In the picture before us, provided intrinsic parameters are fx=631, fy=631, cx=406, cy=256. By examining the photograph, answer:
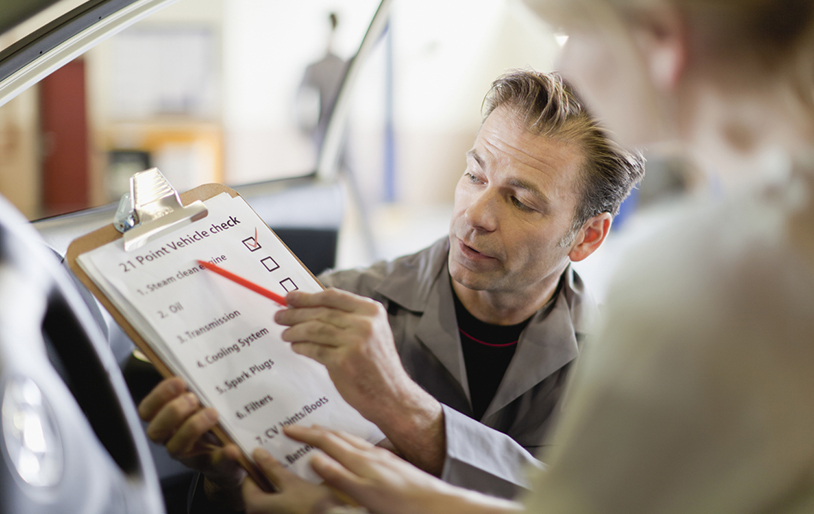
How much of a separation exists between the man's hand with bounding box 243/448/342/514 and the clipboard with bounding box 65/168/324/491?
0.02 meters

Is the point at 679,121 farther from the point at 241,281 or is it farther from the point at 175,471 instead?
the point at 175,471

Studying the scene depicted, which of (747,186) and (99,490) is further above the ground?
(747,186)

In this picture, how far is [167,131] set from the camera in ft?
21.4

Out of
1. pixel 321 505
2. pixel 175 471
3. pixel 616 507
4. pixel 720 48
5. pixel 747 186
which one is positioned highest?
pixel 720 48

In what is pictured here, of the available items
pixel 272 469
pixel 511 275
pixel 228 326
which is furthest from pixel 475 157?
pixel 272 469

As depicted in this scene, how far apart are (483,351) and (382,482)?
66 cm

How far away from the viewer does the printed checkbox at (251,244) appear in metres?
0.94

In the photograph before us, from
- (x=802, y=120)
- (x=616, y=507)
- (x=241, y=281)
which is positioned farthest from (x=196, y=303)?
(x=802, y=120)

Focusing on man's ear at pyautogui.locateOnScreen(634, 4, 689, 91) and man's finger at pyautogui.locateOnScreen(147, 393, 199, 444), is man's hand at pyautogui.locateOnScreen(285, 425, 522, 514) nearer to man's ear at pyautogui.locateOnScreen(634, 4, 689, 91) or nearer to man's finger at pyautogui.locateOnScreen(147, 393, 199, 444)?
man's finger at pyautogui.locateOnScreen(147, 393, 199, 444)

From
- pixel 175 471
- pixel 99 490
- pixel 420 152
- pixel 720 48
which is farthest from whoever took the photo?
pixel 420 152

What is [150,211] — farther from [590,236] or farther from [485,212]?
[590,236]

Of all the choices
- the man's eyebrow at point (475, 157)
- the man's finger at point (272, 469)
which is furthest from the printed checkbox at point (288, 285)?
the man's eyebrow at point (475, 157)

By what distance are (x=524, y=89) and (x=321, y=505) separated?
2.92ft

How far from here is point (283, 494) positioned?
753 millimetres
